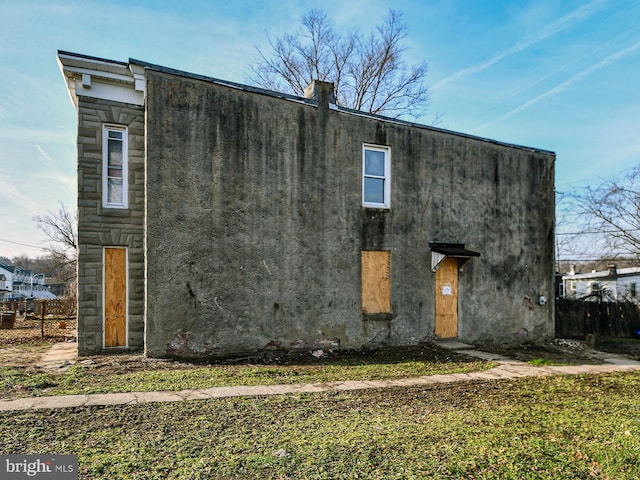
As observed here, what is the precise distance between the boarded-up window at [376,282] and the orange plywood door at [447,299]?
5.43 feet

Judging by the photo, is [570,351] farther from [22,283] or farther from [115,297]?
[22,283]

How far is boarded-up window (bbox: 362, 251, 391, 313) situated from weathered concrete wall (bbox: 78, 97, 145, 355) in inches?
215

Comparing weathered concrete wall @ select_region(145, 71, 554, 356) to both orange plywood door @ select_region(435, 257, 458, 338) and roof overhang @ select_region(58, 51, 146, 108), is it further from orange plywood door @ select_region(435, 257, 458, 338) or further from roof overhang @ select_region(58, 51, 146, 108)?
roof overhang @ select_region(58, 51, 146, 108)

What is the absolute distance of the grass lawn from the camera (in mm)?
3879

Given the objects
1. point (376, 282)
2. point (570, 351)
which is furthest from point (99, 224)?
point (570, 351)

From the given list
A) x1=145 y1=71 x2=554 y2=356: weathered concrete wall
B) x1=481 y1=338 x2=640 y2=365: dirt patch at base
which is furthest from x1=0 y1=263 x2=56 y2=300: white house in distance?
x1=481 y1=338 x2=640 y2=365: dirt patch at base

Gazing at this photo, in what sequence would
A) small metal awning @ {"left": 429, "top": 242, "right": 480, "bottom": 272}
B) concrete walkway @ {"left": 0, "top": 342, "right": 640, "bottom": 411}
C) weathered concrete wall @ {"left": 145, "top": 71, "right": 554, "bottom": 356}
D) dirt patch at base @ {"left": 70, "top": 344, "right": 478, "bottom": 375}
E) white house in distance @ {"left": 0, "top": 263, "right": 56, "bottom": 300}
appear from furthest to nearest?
white house in distance @ {"left": 0, "top": 263, "right": 56, "bottom": 300}, small metal awning @ {"left": 429, "top": 242, "right": 480, "bottom": 272}, weathered concrete wall @ {"left": 145, "top": 71, "right": 554, "bottom": 356}, dirt patch at base @ {"left": 70, "top": 344, "right": 478, "bottom": 375}, concrete walkway @ {"left": 0, "top": 342, "right": 640, "bottom": 411}

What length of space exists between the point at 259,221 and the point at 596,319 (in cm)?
1397

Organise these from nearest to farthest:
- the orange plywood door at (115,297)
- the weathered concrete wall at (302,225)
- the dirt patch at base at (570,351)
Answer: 1. the weathered concrete wall at (302,225)
2. the orange plywood door at (115,297)
3. the dirt patch at base at (570,351)

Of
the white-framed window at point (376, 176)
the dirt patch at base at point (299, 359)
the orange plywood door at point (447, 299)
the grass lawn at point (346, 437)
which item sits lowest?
the dirt patch at base at point (299, 359)

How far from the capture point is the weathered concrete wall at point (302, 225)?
910 cm

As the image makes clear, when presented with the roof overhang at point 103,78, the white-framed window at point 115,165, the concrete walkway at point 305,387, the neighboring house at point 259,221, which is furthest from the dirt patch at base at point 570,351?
the roof overhang at point 103,78

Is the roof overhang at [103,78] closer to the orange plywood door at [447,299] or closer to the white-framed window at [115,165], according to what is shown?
the white-framed window at [115,165]

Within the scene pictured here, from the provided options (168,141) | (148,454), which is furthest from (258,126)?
(148,454)
